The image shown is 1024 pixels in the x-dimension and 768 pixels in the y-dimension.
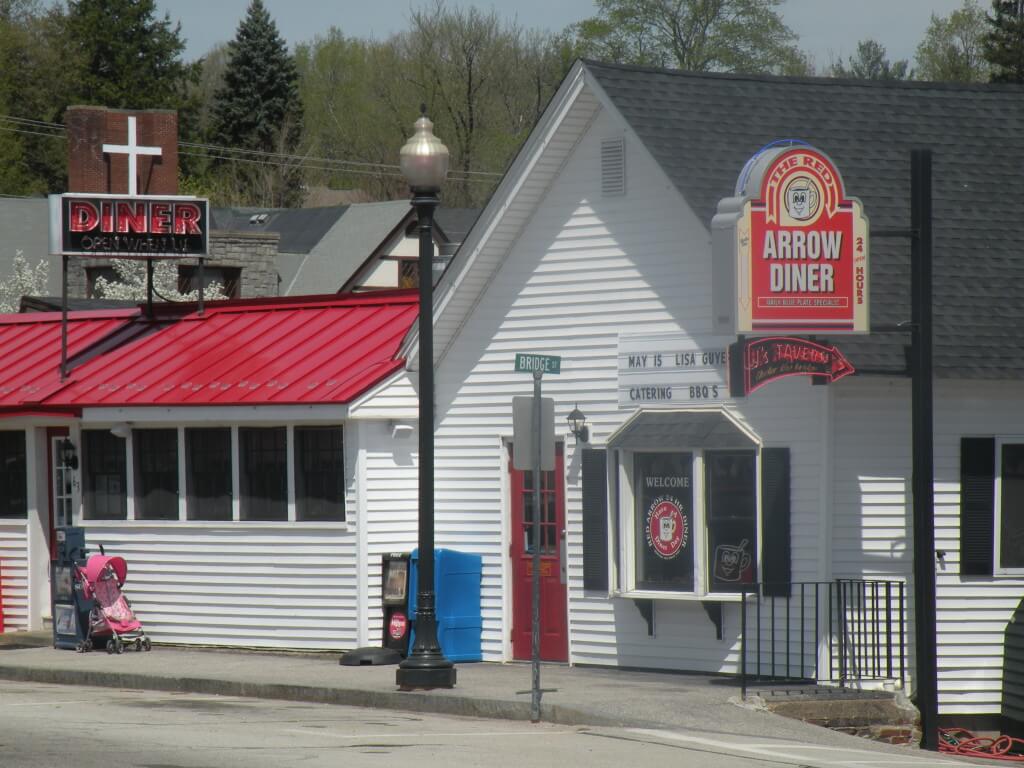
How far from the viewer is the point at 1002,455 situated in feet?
52.6

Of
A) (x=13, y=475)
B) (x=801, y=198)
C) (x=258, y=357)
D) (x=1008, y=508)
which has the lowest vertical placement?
(x=1008, y=508)

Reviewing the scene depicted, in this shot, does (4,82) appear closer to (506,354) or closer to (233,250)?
(233,250)

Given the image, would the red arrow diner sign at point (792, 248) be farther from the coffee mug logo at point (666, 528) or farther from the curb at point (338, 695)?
the curb at point (338, 695)

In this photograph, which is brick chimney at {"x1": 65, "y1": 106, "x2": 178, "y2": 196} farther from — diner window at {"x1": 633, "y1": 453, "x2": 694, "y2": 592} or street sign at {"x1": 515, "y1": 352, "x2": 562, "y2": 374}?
street sign at {"x1": 515, "y1": 352, "x2": 562, "y2": 374}

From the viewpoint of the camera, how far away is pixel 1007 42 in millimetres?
53156

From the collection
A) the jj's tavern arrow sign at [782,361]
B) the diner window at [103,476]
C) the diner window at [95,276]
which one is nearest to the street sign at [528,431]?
the jj's tavern arrow sign at [782,361]

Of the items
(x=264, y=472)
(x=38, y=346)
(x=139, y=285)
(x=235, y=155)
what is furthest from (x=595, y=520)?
(x=235, y=155)

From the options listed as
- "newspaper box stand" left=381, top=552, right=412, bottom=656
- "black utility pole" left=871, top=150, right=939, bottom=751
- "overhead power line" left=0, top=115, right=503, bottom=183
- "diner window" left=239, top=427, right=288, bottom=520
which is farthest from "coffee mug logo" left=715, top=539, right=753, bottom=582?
"overhead power line" left=0, top=115, right=503, bottom=183

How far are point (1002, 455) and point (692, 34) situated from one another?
48990 millimetres

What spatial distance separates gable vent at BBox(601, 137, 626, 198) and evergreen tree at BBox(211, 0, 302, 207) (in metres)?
52.7

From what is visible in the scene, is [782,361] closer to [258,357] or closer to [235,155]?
[258,357]

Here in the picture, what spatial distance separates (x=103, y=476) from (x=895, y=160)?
33.7 ft

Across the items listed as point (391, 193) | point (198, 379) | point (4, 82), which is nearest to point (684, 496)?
point (198, 379)

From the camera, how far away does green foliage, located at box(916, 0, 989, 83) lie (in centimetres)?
6488
